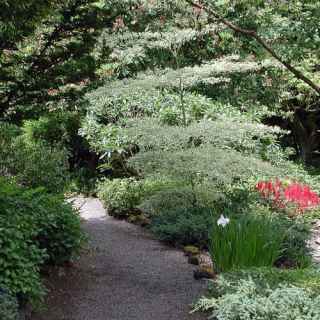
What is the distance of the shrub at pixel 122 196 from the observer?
8203 millimetres

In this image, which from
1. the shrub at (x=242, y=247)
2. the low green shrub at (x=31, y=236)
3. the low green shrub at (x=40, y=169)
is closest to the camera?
the low green shrub at (x=31, y=236)

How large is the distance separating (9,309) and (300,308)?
191 cm

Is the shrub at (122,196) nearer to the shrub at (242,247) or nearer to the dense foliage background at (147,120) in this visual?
the dense foliage background at (147,120)

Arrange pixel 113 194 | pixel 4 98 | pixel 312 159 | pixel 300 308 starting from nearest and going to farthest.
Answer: pixel 300 308 → pixel 113 194 → pixel 4 98 → pixel 312 159

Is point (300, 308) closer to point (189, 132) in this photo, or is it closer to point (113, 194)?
point (189, 132)

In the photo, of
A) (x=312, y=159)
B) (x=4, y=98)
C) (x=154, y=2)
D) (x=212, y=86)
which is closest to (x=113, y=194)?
(x=4, y=98)

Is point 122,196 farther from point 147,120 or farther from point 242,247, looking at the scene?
point 242,247

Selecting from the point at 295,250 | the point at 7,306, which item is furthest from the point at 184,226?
the point at 7,306

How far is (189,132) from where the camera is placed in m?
6.79

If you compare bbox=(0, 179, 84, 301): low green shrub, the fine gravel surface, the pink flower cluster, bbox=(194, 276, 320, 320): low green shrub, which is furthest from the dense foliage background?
bbox=(194, 276, 320, 320): low green shrub

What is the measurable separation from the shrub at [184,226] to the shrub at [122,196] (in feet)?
4.01

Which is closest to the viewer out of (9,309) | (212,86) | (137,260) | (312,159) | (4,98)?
(9,309)

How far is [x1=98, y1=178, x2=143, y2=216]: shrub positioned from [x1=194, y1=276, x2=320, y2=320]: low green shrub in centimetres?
399

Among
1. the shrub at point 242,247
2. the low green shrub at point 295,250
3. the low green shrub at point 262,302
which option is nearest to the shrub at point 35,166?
the shrub at point 242,247
